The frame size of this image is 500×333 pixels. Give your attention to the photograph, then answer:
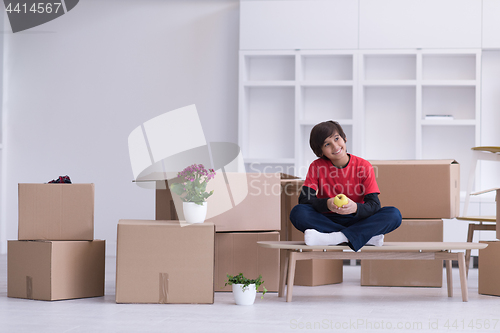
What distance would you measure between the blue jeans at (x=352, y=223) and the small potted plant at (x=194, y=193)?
406mm

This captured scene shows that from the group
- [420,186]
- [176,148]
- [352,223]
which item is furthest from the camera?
[176,148]

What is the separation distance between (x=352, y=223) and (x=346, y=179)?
203mm

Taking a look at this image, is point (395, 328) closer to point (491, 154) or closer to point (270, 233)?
point (270, 233)

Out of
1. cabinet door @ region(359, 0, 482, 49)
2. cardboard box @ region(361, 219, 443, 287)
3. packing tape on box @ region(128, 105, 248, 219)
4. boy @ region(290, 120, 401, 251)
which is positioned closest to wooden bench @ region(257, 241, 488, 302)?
boy @ region(290, 120, 401, 251)

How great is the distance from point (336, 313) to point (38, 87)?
137 inches

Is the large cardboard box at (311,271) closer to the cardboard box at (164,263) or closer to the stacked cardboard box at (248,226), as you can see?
the stacked cardboard box at (248,226)

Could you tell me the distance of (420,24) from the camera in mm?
4125

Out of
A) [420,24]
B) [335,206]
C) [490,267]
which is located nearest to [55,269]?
[335,206]

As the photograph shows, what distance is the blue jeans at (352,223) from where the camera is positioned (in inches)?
94.7

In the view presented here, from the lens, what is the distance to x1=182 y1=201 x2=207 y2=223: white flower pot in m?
2.48

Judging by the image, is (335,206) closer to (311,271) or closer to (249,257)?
(249,257)

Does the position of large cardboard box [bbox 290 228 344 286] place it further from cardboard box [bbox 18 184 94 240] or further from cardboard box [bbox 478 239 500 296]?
cardboard box [bbox 18 184 94 240]

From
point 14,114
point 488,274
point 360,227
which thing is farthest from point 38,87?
point 488,274

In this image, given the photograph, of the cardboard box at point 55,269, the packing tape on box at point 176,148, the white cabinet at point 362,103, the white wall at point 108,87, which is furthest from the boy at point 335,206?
the white wall at point 108,87
